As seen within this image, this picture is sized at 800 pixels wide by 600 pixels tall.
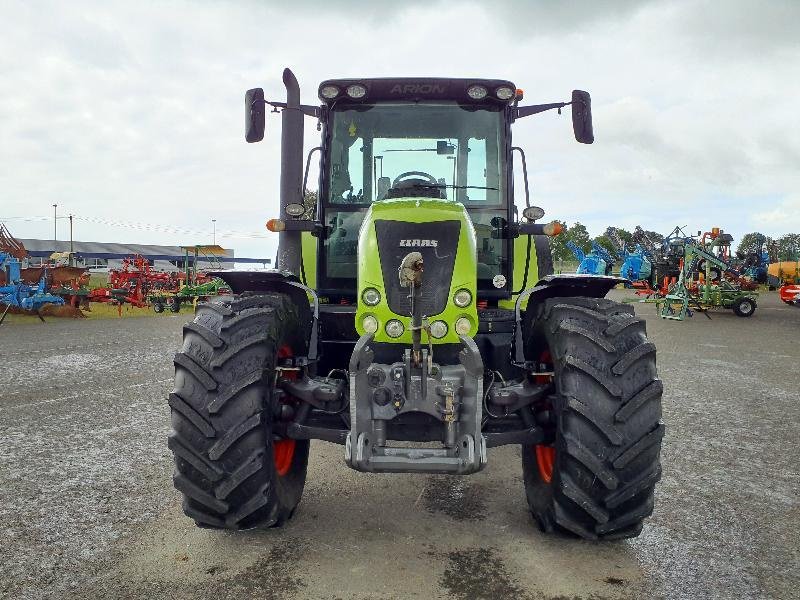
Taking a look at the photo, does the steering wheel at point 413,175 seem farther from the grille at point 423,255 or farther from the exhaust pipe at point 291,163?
the grille at point 423,255

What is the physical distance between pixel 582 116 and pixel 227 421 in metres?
3.22

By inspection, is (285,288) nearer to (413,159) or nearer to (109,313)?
(413,159)

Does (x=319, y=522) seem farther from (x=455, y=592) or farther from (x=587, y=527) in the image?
(x=587, y=527)

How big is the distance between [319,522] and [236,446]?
894 millimetres

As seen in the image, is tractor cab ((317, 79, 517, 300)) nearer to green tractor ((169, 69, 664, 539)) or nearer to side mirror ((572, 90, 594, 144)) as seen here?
green tractor ((169, 69, 664, 539))

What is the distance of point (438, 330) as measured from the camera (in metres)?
3.20

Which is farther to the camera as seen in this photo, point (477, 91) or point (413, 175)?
point (413, 175)

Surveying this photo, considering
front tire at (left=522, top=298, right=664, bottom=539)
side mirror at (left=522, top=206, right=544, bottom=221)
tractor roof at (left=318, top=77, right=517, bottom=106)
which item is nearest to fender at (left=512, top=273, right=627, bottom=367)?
front tire at (left=522, top=298, right=664, bottom=539)

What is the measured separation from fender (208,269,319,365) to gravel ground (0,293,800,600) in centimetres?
106

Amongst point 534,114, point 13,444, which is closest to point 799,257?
point 534,114

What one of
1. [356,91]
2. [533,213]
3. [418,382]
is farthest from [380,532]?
[356,91]

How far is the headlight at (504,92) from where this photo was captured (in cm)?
418

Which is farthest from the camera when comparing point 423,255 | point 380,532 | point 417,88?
point 417,88

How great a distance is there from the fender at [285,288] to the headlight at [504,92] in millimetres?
1817
